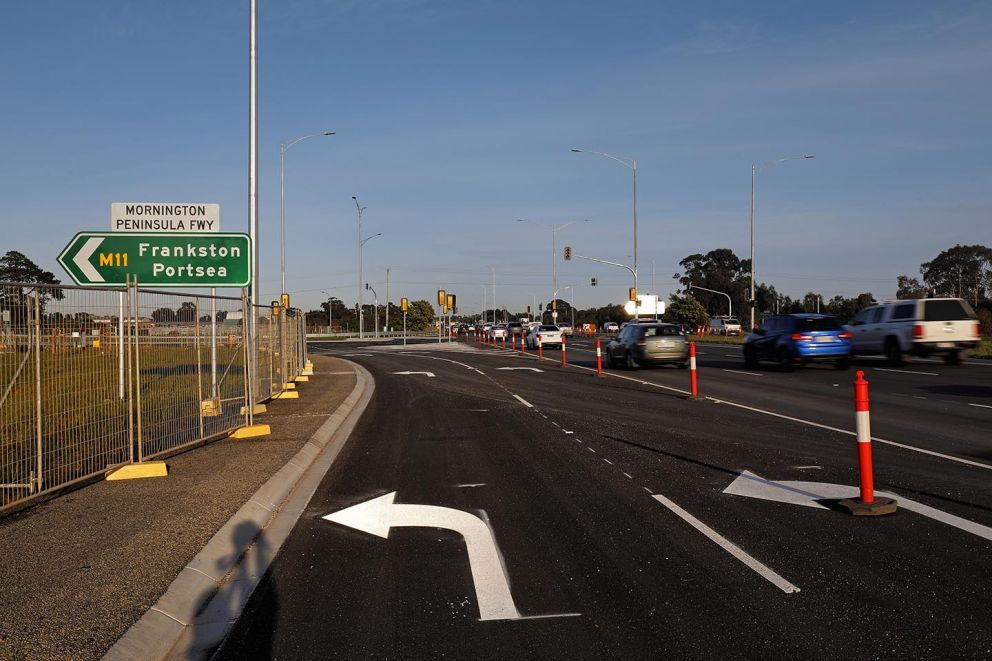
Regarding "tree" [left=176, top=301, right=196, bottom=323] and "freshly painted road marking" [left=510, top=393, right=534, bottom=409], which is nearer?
"tree" [left=176, top=301, right=196, bottom=323]

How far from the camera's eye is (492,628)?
490 centimetres

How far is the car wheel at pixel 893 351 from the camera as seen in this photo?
2659 centimetres

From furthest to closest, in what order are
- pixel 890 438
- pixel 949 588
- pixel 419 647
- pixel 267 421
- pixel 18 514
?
pixel 267 421
pixel 890 438
pixel 18 514
pixel 949 588
pixel 419 647

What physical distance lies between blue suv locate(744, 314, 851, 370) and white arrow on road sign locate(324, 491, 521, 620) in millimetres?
19913

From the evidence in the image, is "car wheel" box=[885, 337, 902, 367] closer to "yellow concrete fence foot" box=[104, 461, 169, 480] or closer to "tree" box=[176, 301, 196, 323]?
"tree" box=[176, 301, 196, 323]

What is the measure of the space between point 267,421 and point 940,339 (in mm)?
20578

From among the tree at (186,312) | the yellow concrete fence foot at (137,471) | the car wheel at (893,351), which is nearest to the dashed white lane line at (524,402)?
the tree at (186,312)

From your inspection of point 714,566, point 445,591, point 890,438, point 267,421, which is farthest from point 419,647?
point 267,421

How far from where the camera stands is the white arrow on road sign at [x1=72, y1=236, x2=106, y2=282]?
40.0 ft

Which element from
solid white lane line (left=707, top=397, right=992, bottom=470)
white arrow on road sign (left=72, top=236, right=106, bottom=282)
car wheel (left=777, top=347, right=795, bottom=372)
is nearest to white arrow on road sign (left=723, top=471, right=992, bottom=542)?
solid white lane line (left=707, top=397, right=992, bottom=470)

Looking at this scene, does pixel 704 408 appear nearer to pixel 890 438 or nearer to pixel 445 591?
pixel 890 438

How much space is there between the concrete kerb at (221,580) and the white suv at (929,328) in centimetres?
2159

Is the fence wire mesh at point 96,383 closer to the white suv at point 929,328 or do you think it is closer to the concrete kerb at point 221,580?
the concrete kerb at point 221,580

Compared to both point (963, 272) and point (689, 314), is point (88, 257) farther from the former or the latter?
point (963, 272)
